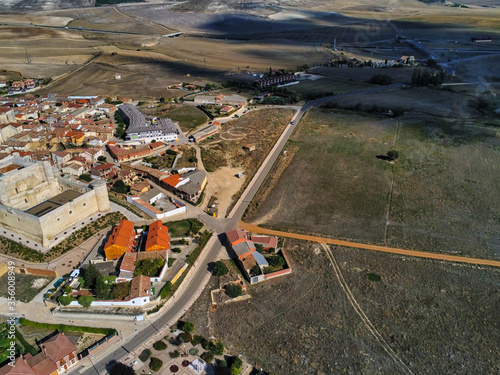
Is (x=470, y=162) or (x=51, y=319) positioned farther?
(x=470, y=162)

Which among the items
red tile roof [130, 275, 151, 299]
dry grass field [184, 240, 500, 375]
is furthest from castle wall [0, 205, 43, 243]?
dry grass field [184, 240, 500, 375]

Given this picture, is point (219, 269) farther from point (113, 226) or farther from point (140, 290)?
point (113, 226)

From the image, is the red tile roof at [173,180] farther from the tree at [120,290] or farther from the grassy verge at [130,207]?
the tree at [120,290]

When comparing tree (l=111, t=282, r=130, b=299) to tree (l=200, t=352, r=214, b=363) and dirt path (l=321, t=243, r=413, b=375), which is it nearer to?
tree (l=200, t=352, r=214, b=363)

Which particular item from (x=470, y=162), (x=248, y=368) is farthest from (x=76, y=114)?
(x=470, y=162)

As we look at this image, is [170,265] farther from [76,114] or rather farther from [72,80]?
[72,80]

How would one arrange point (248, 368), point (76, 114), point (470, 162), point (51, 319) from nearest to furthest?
1. point (248, 368)
2. point (51, 319)
3. point (470, 162)
4. point (76, 114)
